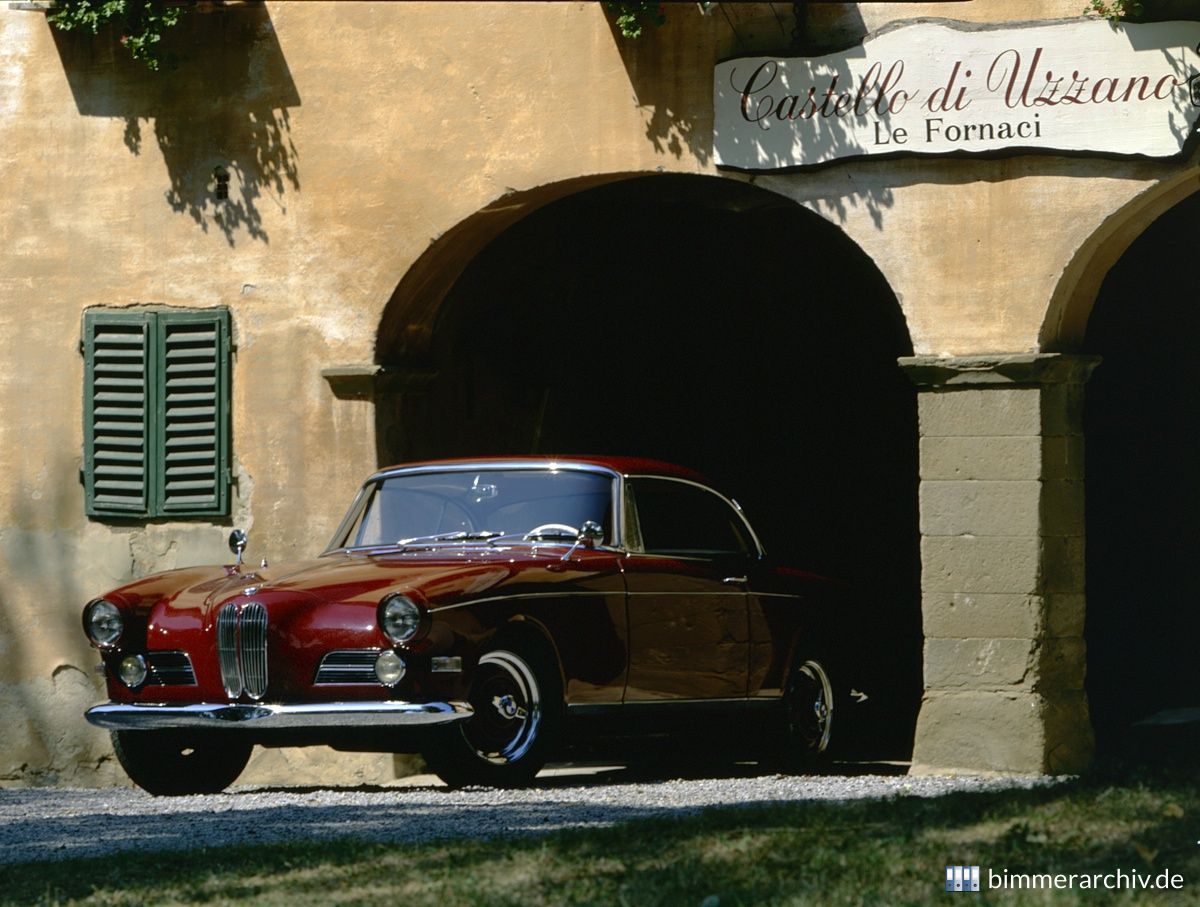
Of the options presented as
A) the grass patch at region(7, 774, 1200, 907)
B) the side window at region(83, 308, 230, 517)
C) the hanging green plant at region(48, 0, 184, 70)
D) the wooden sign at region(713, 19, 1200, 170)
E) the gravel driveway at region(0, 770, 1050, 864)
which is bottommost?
the gravel driveway at region(0, 770, 1050, 864)

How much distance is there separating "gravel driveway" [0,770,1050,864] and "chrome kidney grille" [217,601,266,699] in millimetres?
487

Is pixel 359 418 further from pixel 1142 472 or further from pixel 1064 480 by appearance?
pixel 1142 472

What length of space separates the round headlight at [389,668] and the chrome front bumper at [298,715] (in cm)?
11

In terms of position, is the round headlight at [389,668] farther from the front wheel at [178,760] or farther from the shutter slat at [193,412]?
the shutter slat at [193,412]

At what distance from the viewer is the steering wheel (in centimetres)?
1005

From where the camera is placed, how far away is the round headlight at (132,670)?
9.80 m

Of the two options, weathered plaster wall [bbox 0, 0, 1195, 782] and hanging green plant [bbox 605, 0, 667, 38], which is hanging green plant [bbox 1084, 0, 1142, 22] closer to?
weathered plaster wall [bbox 0, 0, 1195, 782]

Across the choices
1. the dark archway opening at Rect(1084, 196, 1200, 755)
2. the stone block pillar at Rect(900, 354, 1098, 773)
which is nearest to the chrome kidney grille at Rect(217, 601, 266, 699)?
the stone block pillar at Rect(900, 354, 1098, 773)

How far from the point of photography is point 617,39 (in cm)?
1154

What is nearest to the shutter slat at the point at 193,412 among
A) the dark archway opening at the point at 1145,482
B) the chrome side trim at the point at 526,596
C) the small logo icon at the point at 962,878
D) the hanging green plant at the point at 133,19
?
the hanging green plant at the point at 133,19

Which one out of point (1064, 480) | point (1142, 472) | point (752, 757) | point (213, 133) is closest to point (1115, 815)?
point (1064, 480)

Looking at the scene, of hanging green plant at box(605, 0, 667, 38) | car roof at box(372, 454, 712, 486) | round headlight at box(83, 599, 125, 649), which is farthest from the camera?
hanging green plant at box(605, 0, 667, 38)

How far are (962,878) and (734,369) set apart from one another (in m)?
9.65

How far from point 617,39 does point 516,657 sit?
3682 mm
